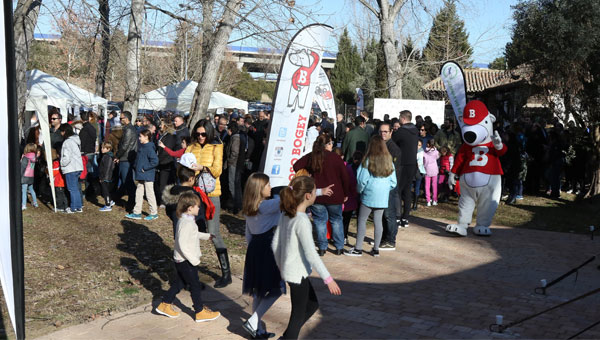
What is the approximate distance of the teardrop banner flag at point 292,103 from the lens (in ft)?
31.2

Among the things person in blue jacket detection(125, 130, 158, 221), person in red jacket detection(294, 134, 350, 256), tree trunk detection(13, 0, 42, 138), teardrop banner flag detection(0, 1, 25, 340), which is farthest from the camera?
person in blue jacket detection(125, 130, 158, 221)

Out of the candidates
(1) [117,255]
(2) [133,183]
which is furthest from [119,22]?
(1) [117,255]

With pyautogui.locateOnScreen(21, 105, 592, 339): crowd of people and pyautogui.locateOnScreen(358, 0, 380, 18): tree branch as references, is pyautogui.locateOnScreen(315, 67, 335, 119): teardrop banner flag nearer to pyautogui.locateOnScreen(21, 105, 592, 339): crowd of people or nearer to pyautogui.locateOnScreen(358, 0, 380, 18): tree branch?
pyautogui.locateOnScreen(21, 105, 592, 339): crowd of people

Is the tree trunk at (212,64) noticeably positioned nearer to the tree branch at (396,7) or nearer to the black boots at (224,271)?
the black boots at (224,271)

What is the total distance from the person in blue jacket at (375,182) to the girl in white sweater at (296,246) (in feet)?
11.9

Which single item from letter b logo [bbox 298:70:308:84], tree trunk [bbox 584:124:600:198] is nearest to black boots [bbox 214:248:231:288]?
letter b logo [bbox 298:70:308:84]

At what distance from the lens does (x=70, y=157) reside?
37.2 ft

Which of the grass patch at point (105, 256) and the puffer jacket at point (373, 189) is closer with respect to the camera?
the grass patch at point (105, 256)

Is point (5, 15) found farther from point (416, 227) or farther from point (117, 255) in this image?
point (416, 227)

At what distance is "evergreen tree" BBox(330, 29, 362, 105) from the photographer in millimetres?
55884

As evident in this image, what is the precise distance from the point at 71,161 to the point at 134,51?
297 cm

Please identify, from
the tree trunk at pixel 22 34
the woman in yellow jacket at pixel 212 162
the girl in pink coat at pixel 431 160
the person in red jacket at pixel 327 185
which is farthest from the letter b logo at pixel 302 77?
the girl in pink coat at pixel 431 160

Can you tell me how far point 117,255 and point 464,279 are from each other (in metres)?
4.70

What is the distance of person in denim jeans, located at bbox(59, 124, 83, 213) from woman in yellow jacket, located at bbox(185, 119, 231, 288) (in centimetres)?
369
